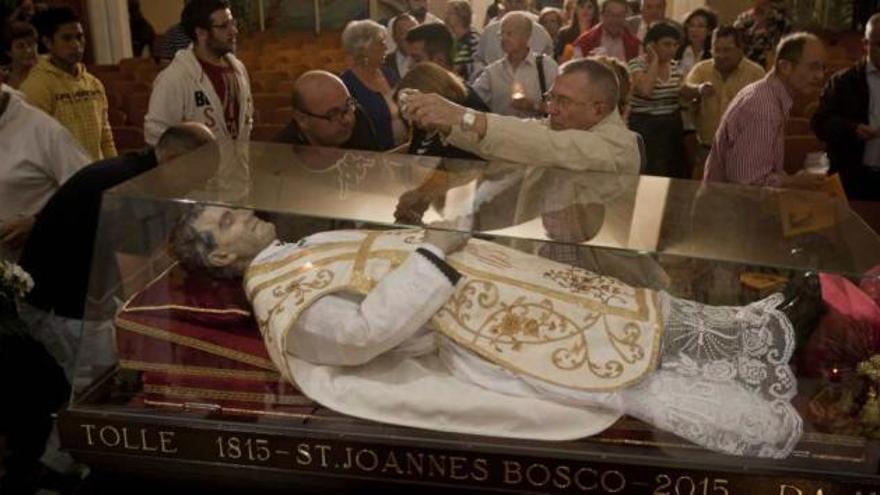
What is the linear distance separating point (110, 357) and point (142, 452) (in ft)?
0.91

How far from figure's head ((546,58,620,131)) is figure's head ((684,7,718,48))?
3.49m

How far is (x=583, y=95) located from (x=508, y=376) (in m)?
1.07

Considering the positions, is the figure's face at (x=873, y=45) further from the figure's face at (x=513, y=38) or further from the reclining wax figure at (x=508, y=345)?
the reclining wax figure at (x=508, y=345)

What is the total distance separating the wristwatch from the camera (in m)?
2.97

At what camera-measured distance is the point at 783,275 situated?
93.0 inches

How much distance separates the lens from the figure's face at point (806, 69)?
3.88 meters

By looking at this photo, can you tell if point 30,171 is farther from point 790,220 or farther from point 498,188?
point 790,220

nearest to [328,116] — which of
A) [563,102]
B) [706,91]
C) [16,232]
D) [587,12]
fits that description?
[563,102]

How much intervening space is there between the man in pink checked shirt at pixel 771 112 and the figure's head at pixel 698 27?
2.46 meters

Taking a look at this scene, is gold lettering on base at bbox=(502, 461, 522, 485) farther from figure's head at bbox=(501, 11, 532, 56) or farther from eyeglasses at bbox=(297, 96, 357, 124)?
figure's head at bbox=(501, 11, 532, 56)

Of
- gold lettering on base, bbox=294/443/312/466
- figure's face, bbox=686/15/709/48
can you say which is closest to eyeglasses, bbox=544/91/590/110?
gold lettering on base, bbox=294/443/312/466

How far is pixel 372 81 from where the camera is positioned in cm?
468

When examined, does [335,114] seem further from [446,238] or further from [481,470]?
[481,470]

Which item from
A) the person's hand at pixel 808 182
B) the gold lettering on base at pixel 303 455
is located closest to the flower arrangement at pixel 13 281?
the gold lettering on base at pixel 303 455
